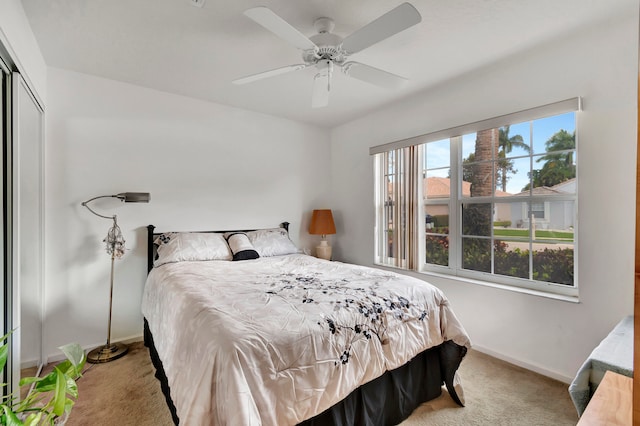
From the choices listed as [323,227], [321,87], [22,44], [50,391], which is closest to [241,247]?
[323,227]

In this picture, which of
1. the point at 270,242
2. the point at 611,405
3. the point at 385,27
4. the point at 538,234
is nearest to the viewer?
the point at 611,405

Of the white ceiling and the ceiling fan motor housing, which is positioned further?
the ceiling fan motor housing

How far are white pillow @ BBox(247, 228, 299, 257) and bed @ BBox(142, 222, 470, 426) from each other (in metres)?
0.80

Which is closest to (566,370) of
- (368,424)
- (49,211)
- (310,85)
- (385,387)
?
(385,387)

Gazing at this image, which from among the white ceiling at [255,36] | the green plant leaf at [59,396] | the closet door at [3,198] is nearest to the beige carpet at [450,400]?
the closet door at [3,198]

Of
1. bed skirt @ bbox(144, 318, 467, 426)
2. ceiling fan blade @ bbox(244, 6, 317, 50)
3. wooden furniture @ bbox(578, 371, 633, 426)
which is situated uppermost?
ceiling fan blade @ bbox(244, 6, 317, 50)

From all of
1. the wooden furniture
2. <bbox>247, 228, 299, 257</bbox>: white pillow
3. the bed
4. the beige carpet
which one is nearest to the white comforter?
the bed

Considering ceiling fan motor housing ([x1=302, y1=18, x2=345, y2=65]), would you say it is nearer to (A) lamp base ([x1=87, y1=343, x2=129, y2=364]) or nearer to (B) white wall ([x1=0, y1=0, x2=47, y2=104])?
(B) white wall ([x1=0, y1=0, x2=47, y2=104])

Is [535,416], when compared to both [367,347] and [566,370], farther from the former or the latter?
[367,347]

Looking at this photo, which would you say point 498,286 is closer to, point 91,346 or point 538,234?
point 538,234

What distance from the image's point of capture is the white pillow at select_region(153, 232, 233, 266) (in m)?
2.83

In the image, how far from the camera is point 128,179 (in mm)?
2934

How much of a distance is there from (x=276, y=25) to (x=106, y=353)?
114 inches

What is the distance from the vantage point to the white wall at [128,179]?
103 inches
